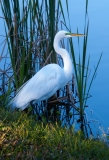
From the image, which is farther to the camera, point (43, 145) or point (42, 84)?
point (42, 84)

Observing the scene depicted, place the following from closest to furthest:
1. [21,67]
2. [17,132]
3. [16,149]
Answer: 1. [16,149]
2. [17,132]
3. [21,67]

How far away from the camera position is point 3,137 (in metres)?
2.54

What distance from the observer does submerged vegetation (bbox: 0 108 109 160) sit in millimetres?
2436

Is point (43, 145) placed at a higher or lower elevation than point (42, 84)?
lower

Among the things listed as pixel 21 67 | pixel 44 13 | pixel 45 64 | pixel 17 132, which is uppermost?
pixel 44 13

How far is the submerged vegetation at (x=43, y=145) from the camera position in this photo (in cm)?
244

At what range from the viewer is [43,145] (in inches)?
106

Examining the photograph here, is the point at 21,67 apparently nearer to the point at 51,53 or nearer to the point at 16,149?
the point at 51,53

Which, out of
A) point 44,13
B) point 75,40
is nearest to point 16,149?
point 44,13

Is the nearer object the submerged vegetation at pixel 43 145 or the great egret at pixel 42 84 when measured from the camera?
the submerged vegetation at pixel 43 145

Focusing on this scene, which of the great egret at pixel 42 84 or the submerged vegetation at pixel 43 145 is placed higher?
the great egret at pixel 42 84

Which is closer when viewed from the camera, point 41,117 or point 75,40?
point 41,117

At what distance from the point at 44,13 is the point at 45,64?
64 centimetres

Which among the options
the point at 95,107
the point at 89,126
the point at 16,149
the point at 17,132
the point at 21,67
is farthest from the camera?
the point at 95,107
